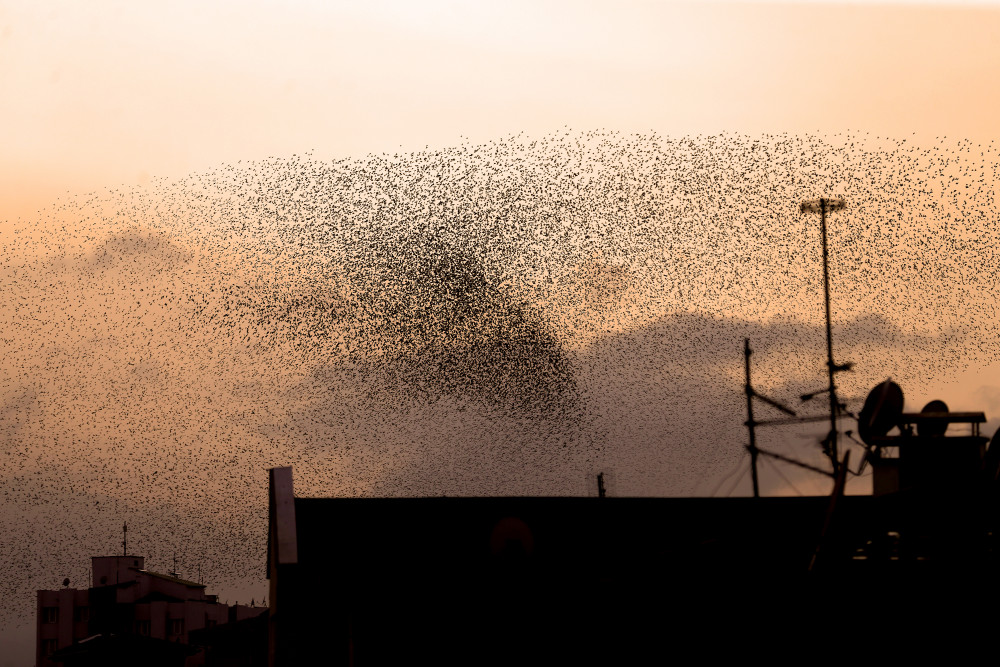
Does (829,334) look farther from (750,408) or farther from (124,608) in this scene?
(124,608)

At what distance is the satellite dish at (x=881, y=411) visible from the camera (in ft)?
99.6

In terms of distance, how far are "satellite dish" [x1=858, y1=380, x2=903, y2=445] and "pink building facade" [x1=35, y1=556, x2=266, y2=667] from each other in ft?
234

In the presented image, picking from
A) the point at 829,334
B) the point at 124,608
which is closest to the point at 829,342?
the point at 829,334

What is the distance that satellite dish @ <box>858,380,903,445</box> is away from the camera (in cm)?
3034

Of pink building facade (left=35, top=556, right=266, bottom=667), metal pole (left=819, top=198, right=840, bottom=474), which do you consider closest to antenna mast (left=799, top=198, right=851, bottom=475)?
metal pole (left=819, top=198, right=840, bottom=474)

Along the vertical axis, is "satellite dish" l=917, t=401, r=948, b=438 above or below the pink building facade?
above

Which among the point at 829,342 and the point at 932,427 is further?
the point at 829,342

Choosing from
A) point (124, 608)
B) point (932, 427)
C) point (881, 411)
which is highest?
point (881, 411)

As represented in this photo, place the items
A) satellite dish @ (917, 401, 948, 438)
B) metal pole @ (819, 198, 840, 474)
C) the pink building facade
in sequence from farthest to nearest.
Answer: the pink building facade < metal pole @ (819, 198, 840, 474) < satellite dish @ (917, 401, 948, 438)

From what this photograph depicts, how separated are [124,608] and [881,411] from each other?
75.7 metres

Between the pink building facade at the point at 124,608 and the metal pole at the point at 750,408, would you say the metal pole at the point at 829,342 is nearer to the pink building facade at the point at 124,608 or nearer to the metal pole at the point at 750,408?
the metal pole at the point at 750,408

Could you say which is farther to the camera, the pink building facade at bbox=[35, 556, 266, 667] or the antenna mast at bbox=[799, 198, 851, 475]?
the pink building facade at bbox=[35, 556, 266, 667]

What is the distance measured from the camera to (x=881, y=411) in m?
30.4

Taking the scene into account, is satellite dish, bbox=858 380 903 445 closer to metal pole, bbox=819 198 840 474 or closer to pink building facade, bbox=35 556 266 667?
metal pole, bbox=819 198 840 474
